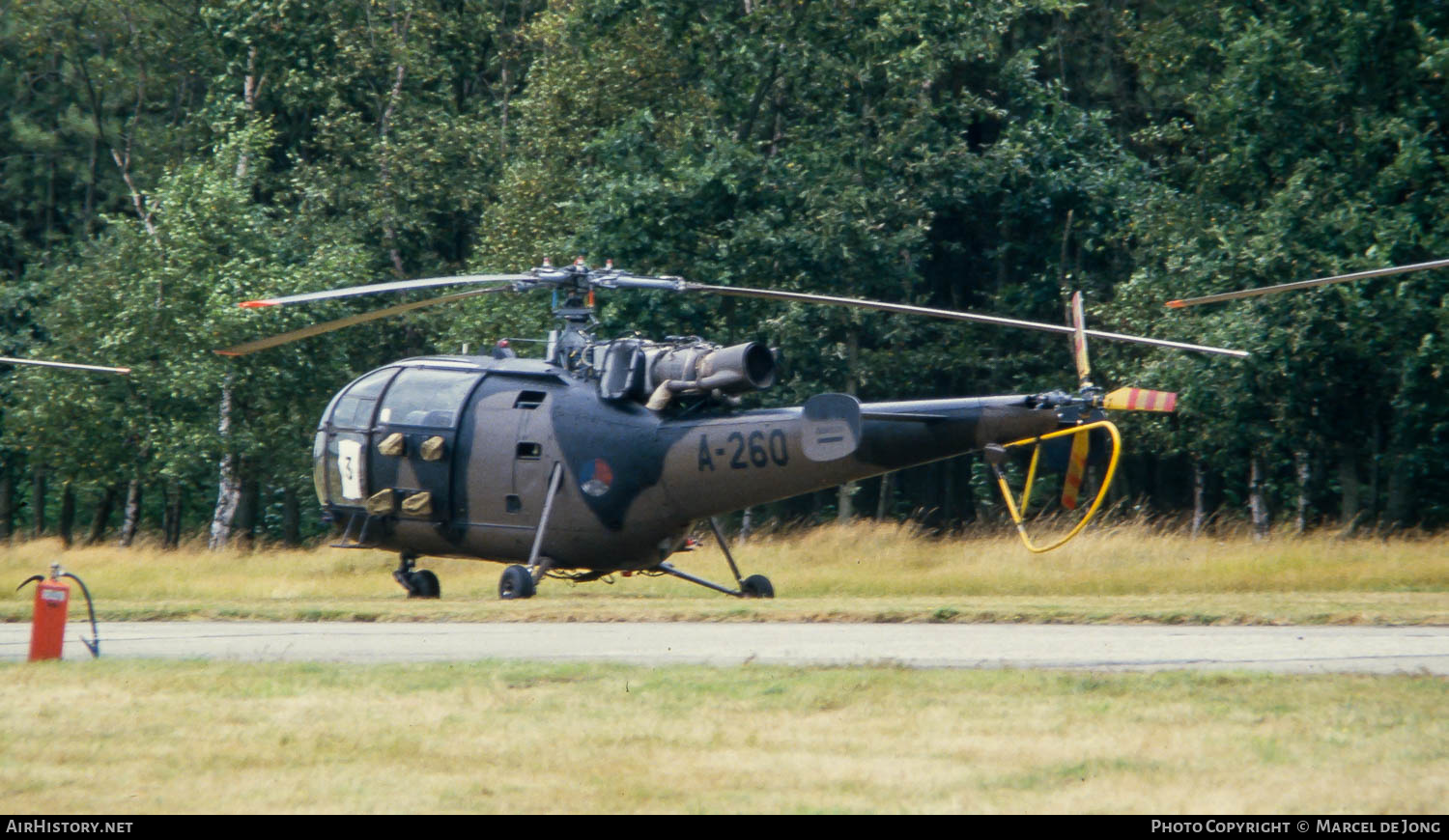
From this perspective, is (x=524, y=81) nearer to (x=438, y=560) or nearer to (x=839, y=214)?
(x=839, y=214)

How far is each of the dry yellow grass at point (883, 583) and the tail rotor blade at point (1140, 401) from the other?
2007 millimetres

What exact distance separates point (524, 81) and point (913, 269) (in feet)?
40.7

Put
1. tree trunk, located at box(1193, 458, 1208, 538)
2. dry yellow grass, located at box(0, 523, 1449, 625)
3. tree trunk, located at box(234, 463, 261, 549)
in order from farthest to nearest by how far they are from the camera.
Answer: tree trunk, located at box(234, 463, 261, 549) → tree trunk, located at box(1193, 458, 1208, 538) → dry yellow grass, located at box(0, 523, 1449, 625)

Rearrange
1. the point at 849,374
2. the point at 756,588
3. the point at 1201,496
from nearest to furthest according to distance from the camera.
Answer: the point at 756,588 < the point at 1201,496 < the point at 849,374

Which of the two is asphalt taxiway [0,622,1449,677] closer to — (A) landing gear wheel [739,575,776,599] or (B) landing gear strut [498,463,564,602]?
(B) landing gear strut [498,463,564,602]

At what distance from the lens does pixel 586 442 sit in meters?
15.7

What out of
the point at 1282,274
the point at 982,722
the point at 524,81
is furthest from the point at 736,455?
the point at 524,81

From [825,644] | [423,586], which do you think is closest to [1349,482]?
[423,586]

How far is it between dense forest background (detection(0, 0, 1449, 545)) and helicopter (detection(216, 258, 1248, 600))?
11.0 m

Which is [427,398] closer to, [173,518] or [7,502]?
[173,518]

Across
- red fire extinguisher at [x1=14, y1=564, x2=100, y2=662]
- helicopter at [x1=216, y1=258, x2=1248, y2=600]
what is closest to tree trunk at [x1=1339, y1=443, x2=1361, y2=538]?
helicopter at [x1=216, y1=258, x2=1248, y2=600]

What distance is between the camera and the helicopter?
13.8 m

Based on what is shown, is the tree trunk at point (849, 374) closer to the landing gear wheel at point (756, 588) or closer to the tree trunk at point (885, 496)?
the tree trunk at point (885, 496)

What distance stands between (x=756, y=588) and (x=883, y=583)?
220cm
